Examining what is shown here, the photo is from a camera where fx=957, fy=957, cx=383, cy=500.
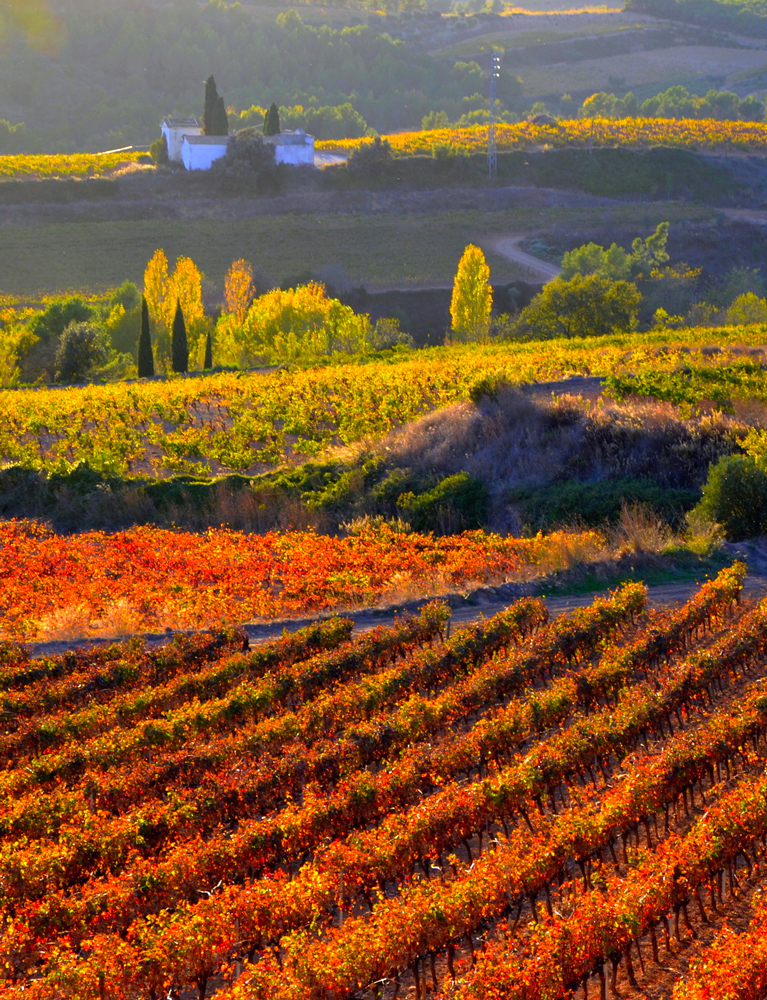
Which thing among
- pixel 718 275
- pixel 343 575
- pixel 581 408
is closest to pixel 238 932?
pixel 343 575

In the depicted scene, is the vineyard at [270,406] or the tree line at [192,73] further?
the tree line at [192,73]

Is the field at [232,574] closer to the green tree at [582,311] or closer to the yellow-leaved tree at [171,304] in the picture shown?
the green tree at [582,311]

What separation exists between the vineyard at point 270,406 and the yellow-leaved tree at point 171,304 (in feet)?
48.6

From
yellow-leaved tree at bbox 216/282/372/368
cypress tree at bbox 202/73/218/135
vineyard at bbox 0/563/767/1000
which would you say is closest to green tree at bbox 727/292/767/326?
yellow-leaved tree at bbox 216/282/372/368

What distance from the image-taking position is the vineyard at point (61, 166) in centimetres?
8681

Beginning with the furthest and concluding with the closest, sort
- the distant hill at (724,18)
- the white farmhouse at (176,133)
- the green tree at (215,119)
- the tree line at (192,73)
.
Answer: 1. the distant hill at (724,18)
2. the tree line at (192,73)
3. the white farmhouse at (176,133)
4. the green tree at (215,119)

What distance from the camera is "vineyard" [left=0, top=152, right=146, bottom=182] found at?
86.8m

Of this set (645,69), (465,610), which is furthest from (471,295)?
(645,69)

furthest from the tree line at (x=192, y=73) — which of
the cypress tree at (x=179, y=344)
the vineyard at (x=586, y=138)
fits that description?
the cypress tree at (x=179, y=344)

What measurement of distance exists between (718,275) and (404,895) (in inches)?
3140

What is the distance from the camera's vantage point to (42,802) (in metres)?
9.02

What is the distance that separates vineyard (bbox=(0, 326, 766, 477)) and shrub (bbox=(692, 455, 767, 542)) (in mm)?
6866

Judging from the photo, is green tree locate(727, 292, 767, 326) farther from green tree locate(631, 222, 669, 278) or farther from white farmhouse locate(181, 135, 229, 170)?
white farmhouse locate(181, 135, 229, 170)

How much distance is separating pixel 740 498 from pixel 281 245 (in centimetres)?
6783
